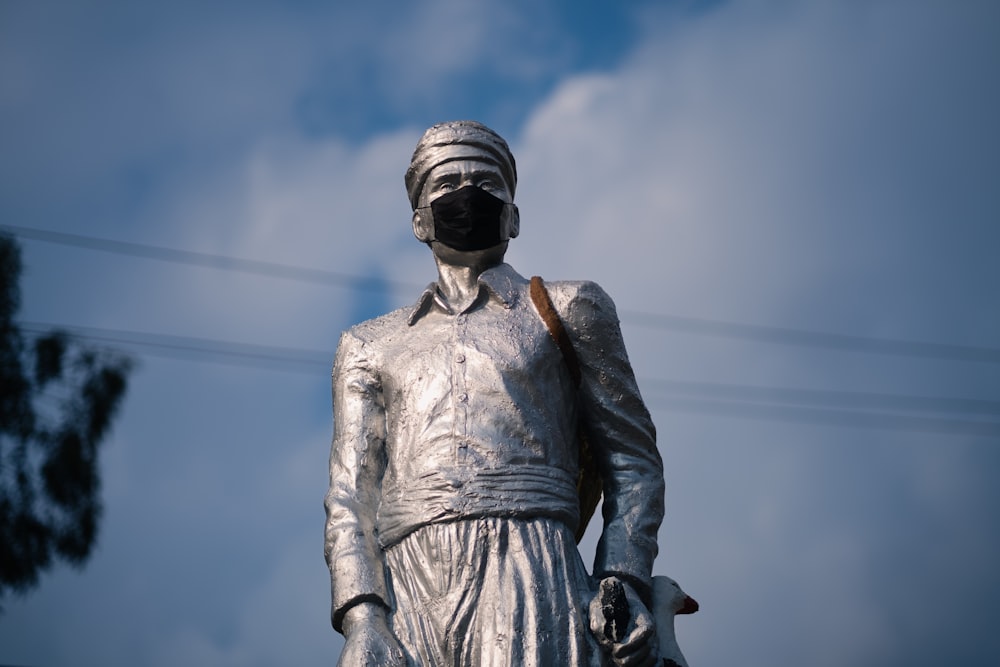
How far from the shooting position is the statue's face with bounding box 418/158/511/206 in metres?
8.12

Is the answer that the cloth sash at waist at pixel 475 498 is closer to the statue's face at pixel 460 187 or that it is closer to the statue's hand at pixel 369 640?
the statue's hand at pixel 369 640

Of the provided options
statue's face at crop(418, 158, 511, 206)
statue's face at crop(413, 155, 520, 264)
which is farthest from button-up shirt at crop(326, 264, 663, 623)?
statue's face at crop(418, 158, 511, 206)

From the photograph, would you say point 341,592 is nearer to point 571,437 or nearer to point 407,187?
point 571,437

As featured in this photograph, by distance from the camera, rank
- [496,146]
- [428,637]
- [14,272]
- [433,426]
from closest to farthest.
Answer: [428,637] < [433,426] < [496,146] < [14,272]

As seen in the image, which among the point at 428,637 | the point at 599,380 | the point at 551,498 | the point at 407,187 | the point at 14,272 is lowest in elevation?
the point at 428,637

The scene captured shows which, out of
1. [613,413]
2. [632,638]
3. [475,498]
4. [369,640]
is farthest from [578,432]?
[369,640]

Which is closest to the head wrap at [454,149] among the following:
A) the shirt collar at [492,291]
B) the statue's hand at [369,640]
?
the shirt collar at [492,291]

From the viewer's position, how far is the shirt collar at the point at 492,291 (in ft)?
26.0

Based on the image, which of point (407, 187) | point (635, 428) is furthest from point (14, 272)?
point (635, 428)

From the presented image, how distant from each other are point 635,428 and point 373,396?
126cm

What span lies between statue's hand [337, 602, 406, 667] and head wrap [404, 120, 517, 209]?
2222mm

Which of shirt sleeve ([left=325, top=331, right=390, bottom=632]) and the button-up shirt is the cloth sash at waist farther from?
shirt sleeve ([left=325, top=331, right=390, bottom=632])

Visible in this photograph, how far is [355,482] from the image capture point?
24.9 feet

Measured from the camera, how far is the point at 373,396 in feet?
25.8
